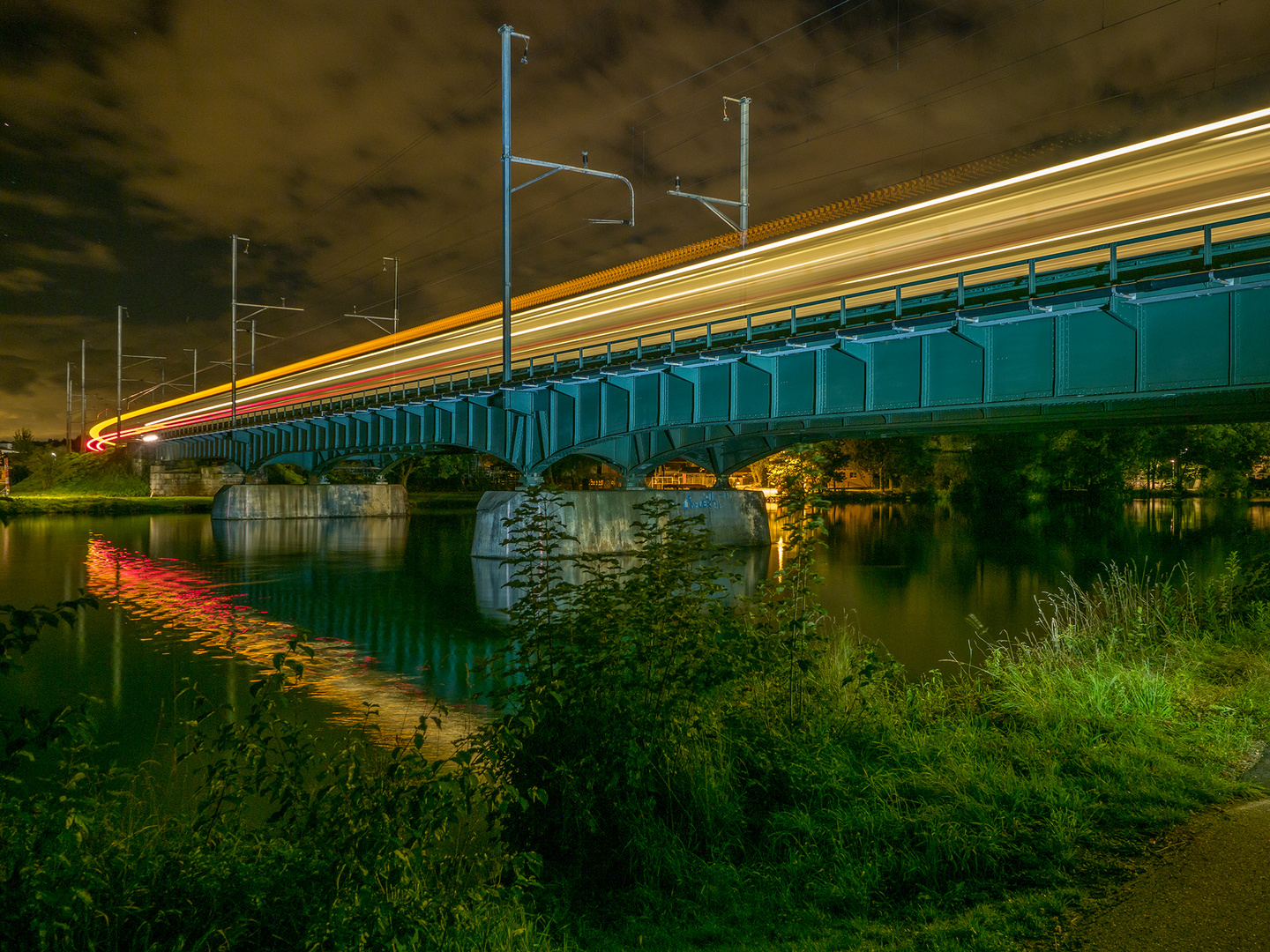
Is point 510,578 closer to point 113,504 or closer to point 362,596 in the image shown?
point 362,596

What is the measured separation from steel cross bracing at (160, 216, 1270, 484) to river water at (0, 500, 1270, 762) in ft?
18.6

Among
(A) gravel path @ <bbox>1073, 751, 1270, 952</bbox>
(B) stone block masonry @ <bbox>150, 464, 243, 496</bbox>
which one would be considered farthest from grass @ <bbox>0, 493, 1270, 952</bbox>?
(B) stone block masonry @ <bbox>150, 464, 243, 496</bbox>

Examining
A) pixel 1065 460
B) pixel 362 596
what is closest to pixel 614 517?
pixel 362 596

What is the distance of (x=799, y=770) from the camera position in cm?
695

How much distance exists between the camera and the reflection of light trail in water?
1267 centimetres

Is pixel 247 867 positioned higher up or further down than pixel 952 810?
higher up

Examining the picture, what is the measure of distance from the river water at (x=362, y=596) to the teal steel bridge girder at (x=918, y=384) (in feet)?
18.3

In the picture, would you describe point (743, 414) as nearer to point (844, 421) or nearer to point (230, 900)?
point (844, 421)

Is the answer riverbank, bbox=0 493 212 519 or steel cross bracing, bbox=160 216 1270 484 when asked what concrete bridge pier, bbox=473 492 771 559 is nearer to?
steel cross bracing, bbox=160 216 1270 484

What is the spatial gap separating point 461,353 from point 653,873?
47742mm

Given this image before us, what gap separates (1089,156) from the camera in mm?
22266

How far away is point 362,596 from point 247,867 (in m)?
24.1

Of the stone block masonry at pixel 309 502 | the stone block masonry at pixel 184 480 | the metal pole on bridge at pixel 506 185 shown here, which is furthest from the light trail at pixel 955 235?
the stone block masonry at pixel 184 480

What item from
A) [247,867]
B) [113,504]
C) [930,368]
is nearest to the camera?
[247,867]
